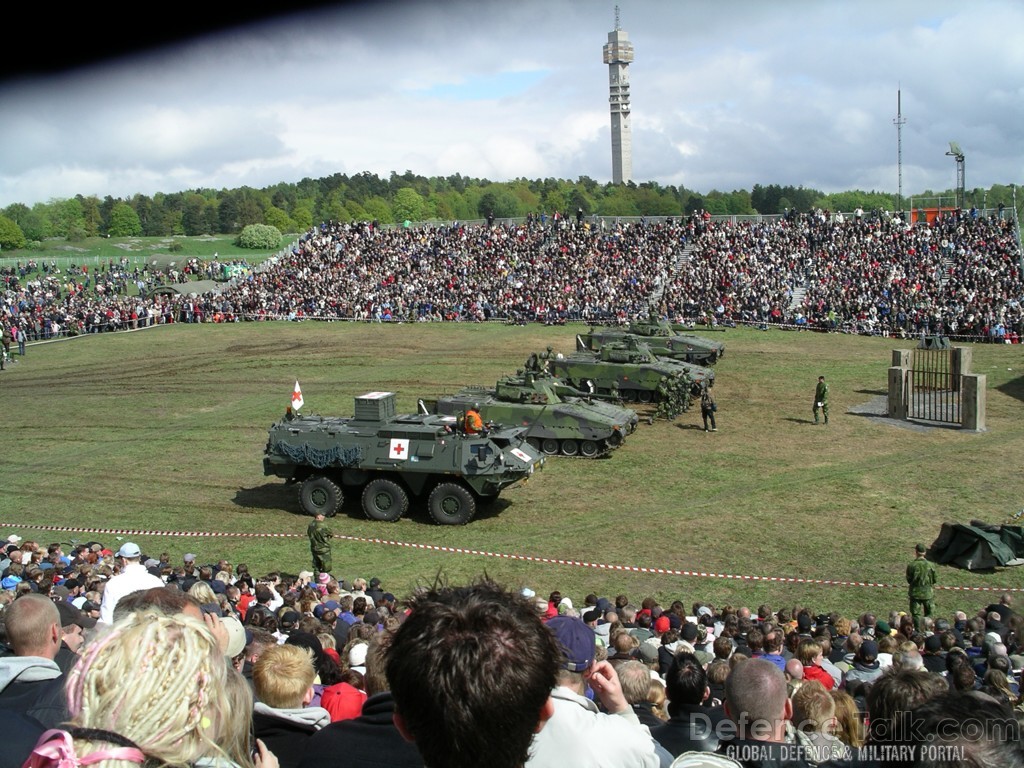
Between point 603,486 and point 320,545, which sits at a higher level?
point 320,545

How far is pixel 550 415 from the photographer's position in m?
23.1

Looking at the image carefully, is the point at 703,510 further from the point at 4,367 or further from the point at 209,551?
the point at 4,367

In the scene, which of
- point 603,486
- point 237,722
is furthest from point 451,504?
point 237,722

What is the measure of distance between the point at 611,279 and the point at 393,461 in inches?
1258

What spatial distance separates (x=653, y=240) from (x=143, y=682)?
51943 millimetres

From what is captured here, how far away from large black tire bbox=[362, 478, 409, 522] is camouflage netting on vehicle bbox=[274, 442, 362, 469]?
0.60m

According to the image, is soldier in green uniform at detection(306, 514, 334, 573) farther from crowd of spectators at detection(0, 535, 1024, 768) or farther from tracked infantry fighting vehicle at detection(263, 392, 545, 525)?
crowd of spectators at detection(0, 535, 1024, 768)

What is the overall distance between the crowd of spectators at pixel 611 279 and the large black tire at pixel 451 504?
27187mm

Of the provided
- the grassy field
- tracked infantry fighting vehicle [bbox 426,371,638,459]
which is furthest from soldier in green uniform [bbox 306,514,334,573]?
tracked infantry fighting vehicle [bbox 426,371,638,459]

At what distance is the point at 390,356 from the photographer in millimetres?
38344

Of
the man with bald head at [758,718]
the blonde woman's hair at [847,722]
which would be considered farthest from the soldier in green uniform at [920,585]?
the man with bald head at [758,718]

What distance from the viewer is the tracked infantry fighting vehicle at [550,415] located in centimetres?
2289

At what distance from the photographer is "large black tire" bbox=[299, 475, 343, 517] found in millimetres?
19094

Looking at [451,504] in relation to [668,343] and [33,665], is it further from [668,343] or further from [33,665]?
[668,343]
